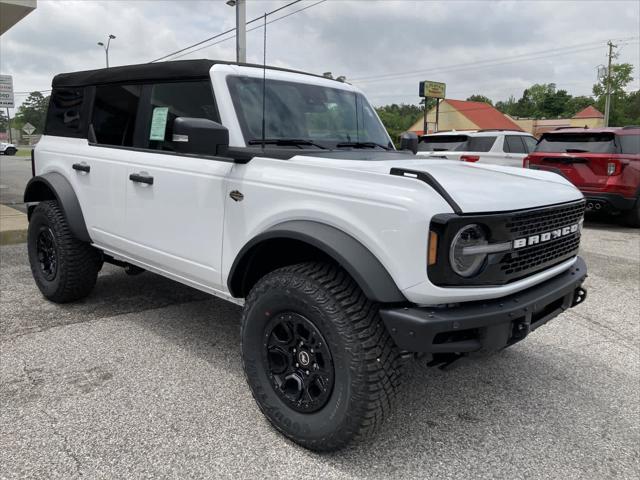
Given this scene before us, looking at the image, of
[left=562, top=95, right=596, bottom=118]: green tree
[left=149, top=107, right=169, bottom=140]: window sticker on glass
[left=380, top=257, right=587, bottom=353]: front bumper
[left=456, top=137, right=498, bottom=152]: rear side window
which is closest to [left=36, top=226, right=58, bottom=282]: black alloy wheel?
[left=149, top=107, right=169, bottom=140]: window sticker on glass

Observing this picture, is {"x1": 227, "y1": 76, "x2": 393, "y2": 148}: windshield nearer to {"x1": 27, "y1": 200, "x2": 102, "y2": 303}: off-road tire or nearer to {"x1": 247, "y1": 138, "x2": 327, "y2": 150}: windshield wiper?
{"x1": 247, "y1": 138, "x2": 327, "y2": 150}: windshield wiper

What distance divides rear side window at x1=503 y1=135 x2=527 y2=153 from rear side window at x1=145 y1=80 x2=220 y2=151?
9873 mm

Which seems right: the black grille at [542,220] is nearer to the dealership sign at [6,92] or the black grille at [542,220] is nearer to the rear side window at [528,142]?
the rear side window at [528,142]

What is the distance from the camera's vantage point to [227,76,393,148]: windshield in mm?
3074

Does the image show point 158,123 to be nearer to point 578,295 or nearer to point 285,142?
point 285,142

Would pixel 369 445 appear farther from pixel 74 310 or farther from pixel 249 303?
pixel 74 310

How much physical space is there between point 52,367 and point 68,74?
2509 millimetres

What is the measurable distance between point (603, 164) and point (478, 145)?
3.39 m

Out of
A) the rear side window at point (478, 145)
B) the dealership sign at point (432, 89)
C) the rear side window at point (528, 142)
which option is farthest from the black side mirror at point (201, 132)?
the dealership sign at point (432, 89)

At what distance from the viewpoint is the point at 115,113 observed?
12.7 feet

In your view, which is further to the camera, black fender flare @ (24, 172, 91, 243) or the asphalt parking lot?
black fender flare @ (24, 172, 91, 243)

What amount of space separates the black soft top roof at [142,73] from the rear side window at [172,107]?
2.3 inches

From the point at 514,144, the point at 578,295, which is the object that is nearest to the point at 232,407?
the point at 578,295

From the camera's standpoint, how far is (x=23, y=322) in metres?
4.05
